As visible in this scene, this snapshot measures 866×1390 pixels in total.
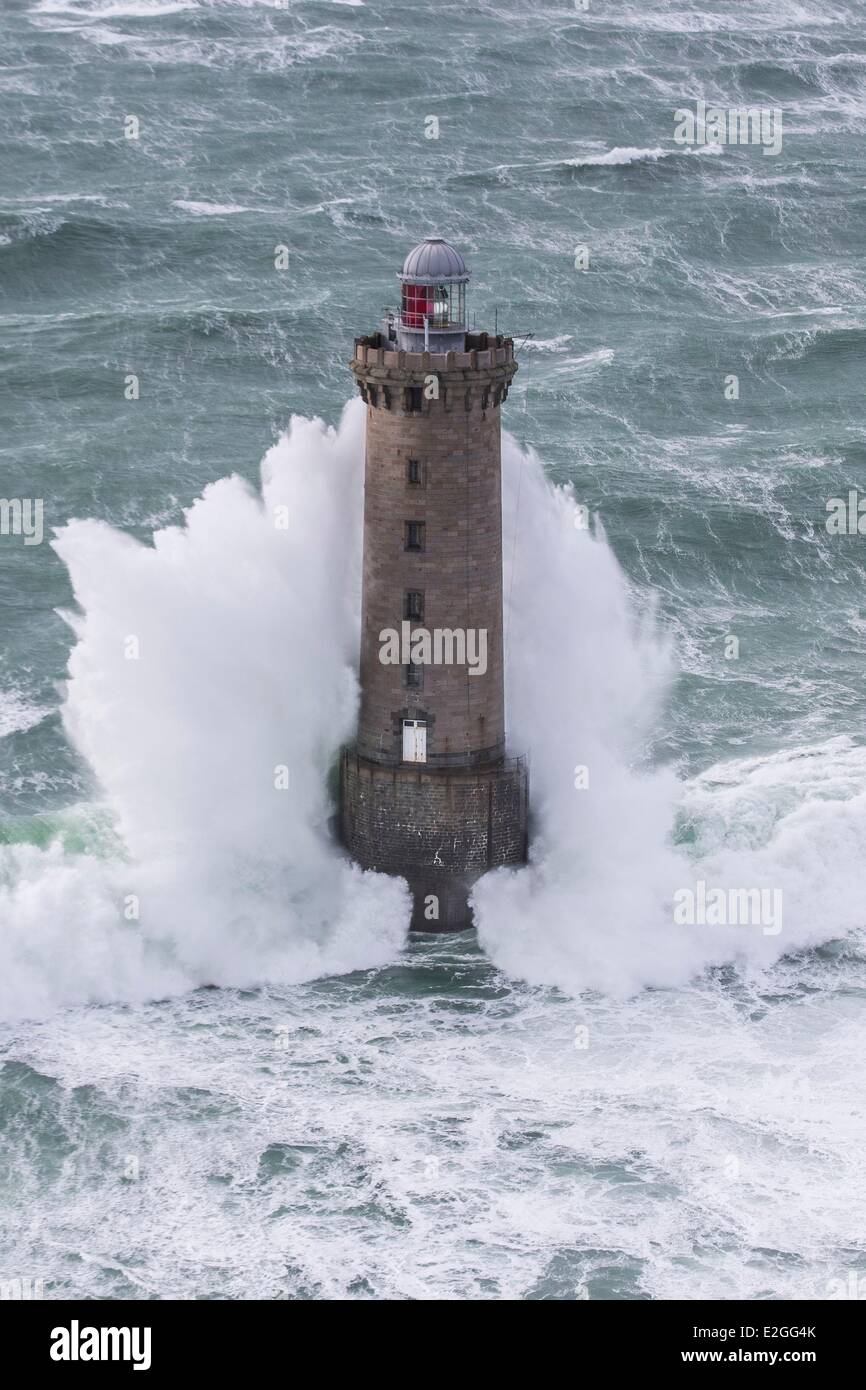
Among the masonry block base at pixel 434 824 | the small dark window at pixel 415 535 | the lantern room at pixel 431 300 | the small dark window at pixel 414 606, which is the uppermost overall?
the lantern room at pixel 431 300

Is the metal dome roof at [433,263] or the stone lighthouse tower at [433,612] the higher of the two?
the metal dome roof at [433,263]

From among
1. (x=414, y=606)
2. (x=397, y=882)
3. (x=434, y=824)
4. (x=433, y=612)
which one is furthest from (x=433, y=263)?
(x=397, y=882)

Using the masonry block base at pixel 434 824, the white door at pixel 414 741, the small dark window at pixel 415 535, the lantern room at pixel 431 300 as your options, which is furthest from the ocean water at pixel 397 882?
the lantern room at pixel 431 300

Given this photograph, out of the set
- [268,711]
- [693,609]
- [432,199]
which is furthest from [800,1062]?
[432,199]

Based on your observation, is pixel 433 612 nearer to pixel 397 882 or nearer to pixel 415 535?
pixel 415 535

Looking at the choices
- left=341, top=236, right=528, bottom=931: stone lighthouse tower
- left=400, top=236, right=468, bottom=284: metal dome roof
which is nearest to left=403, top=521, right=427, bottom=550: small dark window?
left=341, top=236, right=528, bottom=931: stone lighthouse tower

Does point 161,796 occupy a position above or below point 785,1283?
above

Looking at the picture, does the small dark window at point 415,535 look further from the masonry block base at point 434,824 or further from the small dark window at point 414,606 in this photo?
the masonry block base at point 434,824

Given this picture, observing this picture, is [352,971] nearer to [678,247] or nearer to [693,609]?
[693,609]
